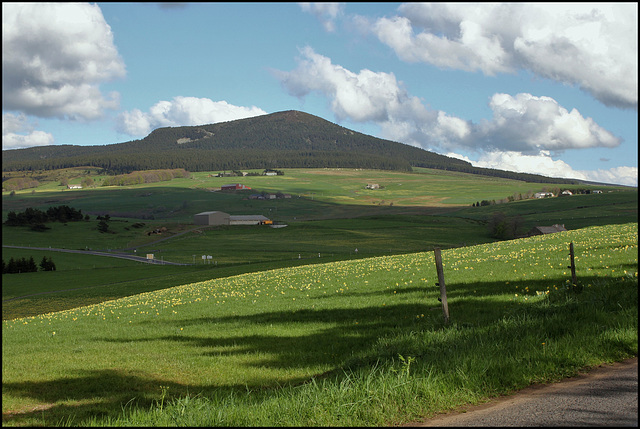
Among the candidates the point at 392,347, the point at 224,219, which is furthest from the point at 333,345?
the point at 224,219

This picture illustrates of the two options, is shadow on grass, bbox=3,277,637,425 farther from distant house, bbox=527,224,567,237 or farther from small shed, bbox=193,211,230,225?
small shed, bbox=193,211,230,225

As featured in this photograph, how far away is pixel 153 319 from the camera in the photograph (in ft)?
77.5

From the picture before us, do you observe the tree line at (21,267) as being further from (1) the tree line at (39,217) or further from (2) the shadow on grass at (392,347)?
(2) the shadow on grass at (392,347)

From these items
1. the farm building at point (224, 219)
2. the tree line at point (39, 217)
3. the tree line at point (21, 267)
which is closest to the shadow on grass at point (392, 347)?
the tree line at point (21, 267)

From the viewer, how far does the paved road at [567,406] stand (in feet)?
22.8

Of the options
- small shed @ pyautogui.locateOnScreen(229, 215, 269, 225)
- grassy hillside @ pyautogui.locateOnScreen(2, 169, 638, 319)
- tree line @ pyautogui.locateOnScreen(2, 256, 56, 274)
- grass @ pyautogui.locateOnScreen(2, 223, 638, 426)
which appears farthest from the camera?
small shed @ pyautogui.locateOnScreen(229, 215, 269, 225)

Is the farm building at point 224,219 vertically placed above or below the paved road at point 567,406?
above

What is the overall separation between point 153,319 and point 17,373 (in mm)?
9853

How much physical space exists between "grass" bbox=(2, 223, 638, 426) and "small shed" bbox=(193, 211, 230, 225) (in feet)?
485

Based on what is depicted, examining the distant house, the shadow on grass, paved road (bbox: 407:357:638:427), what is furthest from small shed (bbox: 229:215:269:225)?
paved road (bbox: 407:357:638:427)

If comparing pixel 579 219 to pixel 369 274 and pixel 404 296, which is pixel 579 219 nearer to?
pixel 369 274

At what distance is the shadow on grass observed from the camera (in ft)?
31.3

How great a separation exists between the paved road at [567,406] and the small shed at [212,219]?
16773cm

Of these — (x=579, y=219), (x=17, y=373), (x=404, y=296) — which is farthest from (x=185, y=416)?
(x=579, y=219)
